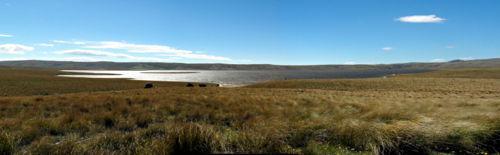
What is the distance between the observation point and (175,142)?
7.14m

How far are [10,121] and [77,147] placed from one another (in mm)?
5952

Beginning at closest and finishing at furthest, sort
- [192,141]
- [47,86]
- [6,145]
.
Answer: [192,141] → [6,145] → [47,86]

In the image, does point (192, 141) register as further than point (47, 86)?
No

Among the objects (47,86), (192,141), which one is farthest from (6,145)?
(47,86)

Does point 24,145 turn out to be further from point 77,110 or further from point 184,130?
point 77,110

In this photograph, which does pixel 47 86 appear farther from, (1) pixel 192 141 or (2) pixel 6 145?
(1) pixel 192 141

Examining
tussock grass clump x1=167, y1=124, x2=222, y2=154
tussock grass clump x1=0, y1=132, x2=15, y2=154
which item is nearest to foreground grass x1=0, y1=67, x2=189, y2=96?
tussock grass clump x1=0, y1=132, x2=15, y2=154

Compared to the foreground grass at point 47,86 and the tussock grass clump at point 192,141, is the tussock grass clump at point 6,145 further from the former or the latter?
the foreground grass at point 47,86

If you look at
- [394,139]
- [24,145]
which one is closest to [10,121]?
[24,145]

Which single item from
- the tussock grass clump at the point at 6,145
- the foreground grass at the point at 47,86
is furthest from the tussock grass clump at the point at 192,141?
the foreground grass at the point at 47,86

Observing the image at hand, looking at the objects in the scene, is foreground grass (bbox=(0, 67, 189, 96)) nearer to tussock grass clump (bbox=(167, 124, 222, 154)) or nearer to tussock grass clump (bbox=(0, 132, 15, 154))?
tussock grass clump (bbox=(0, 132, 15, 154))

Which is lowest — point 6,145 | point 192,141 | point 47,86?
point 47,86

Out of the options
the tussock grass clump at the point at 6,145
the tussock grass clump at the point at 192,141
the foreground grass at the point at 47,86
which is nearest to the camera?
the tussock grass clump at the point at 192,141

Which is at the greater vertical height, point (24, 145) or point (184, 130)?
point (184, 130)
